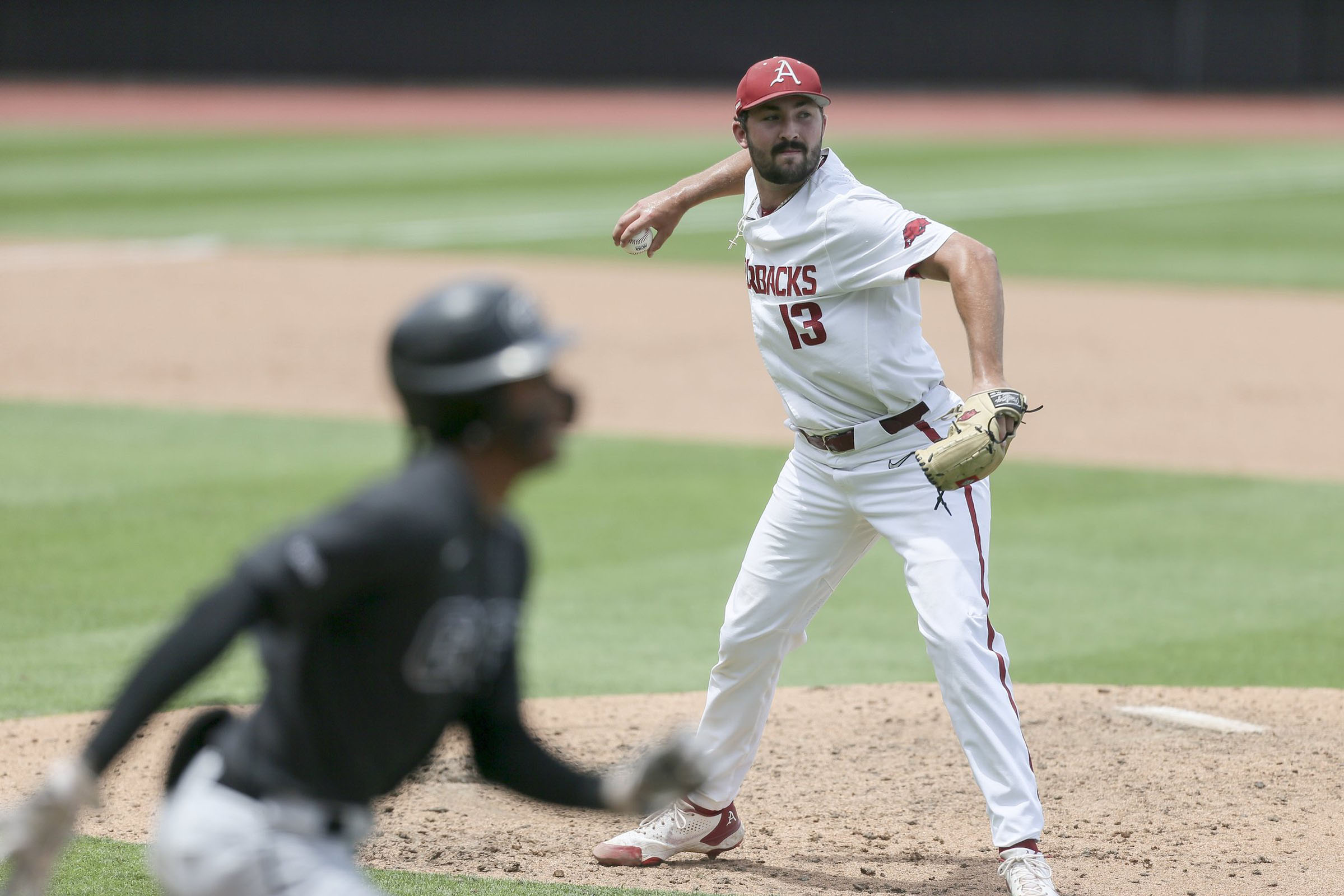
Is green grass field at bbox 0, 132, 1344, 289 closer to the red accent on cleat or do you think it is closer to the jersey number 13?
the jersey number 13

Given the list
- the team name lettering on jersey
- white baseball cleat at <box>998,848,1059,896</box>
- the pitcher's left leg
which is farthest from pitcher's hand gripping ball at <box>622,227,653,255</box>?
white baseball cleat at <box>998,848,1059,896</box>

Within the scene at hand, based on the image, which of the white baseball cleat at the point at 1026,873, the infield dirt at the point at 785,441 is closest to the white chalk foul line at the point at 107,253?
the infield dirt at the point at 785,441

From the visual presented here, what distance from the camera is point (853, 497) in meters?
4.76

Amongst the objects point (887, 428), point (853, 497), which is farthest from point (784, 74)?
point (853, 497)

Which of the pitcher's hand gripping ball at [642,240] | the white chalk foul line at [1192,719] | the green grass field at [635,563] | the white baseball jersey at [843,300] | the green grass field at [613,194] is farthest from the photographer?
the green grass field at [613,194]

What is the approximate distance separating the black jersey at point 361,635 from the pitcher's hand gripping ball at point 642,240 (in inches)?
98.1

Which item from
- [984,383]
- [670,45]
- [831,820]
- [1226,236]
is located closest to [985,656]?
[984,383]

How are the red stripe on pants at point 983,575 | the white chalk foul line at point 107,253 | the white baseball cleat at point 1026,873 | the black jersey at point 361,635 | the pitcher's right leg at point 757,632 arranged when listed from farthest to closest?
the white chalk foul line at point 107,253
the pitcher's right leg at point 757,632
the red stripe on pants at point 983,575
the white baseball cleat at point 1026,873
the black jersey at point 361,635

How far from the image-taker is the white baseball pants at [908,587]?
14.6 ft

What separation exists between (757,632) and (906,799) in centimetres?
95

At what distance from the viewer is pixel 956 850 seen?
5.02m

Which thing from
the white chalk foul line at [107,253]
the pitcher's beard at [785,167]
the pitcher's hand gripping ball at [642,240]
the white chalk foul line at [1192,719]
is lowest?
the white chalk foul line at [107,253]

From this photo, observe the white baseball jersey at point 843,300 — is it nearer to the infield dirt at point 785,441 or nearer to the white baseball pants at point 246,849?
the infield dirt at point 785,441

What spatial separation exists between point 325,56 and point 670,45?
25.9 ft
